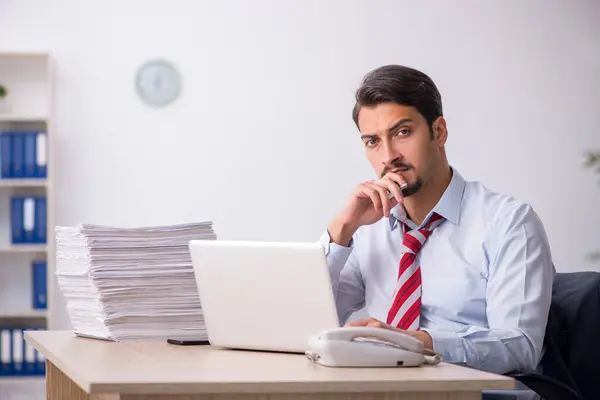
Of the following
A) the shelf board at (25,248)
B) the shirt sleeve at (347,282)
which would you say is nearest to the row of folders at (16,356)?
the shelf board at (25,248)

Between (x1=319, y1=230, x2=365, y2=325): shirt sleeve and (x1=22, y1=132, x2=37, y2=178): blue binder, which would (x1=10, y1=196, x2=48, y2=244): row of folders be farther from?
(x1=319, y1=230, x2=365, y2=325): shirt sleeve

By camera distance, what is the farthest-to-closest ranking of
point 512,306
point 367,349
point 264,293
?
point 512,306, point 264,293, point 367,349

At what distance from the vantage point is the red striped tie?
2.18 metres

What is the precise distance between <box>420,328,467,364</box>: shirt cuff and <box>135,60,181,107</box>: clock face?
393 cm

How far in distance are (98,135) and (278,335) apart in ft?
12.9

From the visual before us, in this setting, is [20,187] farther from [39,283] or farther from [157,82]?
[157,82]

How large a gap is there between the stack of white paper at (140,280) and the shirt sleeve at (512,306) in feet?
1.80

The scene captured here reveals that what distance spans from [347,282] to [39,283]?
10.7ft

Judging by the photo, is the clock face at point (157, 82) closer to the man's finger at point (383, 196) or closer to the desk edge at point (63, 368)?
the desk edge at point (63, 368)

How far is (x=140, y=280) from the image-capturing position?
2004 millimetres

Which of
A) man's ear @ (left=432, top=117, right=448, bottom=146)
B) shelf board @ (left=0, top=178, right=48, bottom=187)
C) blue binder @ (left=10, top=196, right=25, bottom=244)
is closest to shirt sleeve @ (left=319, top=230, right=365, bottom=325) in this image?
man's ear @ (left=432, top=117, right=448, bottom=146)

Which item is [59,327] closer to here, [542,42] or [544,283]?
[542,42]

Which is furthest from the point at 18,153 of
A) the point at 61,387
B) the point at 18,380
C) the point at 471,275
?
the point at 471,275

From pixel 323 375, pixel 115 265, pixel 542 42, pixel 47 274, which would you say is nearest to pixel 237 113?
pixel 47 274
